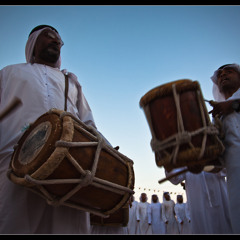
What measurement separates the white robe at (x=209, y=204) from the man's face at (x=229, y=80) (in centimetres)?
118

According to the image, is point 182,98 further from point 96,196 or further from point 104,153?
point 96,196

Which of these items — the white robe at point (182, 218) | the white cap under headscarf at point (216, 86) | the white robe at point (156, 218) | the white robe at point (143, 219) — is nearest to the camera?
the white cap under headscarf at point (216, 86)

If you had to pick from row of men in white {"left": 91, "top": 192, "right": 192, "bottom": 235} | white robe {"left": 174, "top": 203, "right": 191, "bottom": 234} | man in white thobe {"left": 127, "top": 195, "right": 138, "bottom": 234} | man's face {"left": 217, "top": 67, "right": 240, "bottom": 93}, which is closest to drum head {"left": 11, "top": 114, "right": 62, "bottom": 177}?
man's face {"left": 217, "top": 67, "right": 240, "bottom": 93}

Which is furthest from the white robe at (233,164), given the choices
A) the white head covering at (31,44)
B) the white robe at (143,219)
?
the white robe at (143,219)

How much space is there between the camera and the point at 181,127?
1623 mm

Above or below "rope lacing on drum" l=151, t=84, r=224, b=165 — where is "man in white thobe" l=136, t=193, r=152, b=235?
below

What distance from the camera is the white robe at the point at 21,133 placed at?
1869 mm

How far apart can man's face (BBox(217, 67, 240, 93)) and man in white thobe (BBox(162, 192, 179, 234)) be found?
8.44 meters

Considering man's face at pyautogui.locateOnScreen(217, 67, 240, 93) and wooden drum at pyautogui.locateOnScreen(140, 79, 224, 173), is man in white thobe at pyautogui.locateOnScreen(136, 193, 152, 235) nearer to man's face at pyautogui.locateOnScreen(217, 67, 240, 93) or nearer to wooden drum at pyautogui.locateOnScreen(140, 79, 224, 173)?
man's face at pyautogui.locateOnScreen(217, 67, 240, 93)

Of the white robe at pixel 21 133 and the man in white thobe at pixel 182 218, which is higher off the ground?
the white robe at pixel 21 133

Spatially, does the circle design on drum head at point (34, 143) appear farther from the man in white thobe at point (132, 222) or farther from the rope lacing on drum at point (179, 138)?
the man in white thobe at point (132, 222)

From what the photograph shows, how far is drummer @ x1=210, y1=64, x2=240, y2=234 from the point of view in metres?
1.95

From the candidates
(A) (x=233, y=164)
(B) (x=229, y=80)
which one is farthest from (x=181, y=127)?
(B) (x=229, y=80)

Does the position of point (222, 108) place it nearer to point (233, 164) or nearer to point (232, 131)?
point (232, 131)
